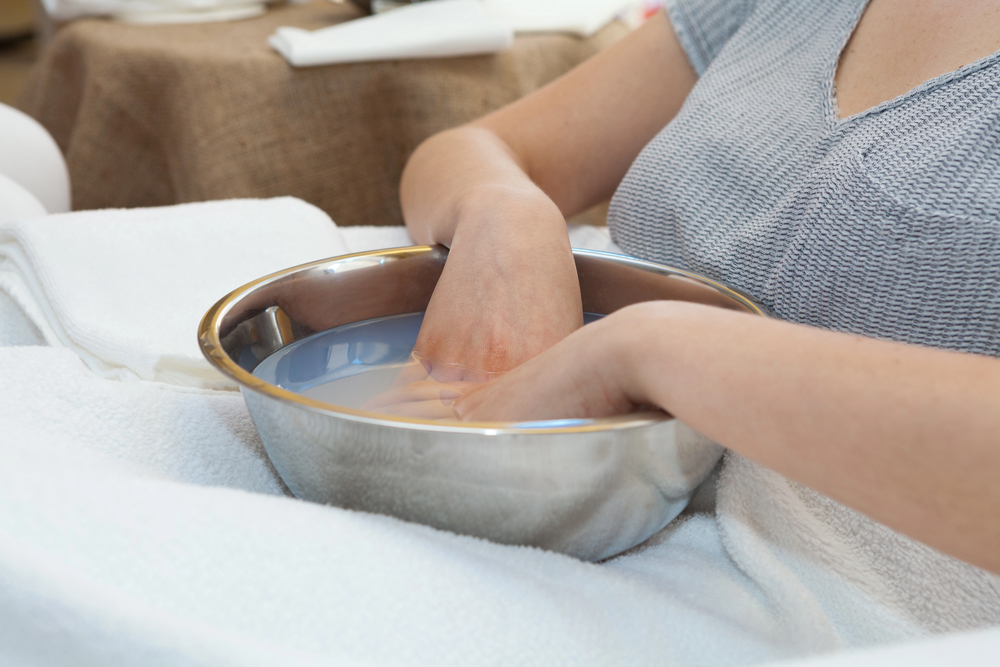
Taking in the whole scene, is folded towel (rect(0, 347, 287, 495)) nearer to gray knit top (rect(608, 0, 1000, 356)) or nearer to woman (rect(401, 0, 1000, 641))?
woman (rect(401, 0, 1000, 641))

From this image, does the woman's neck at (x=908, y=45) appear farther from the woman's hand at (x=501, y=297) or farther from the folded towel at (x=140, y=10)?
the folded towel at (x=140, y=10)

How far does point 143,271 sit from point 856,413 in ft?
1.44

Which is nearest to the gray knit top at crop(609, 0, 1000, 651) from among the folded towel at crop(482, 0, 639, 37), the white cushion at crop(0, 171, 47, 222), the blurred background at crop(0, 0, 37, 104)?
the white cushion at crop(0, 171, 47, 222)

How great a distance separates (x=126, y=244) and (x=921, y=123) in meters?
0.50

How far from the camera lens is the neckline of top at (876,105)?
47cm

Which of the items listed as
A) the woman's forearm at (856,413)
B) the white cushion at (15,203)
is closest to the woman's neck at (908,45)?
the woman's forearm at (856,413)

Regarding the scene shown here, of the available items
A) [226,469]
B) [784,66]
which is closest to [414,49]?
[784,66]

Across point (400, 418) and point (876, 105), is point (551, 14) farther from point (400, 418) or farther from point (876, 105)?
point (400, 418)

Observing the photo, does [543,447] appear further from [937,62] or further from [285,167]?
[285,167]

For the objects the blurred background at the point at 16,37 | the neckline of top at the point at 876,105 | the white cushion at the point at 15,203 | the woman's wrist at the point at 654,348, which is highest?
the neckline of top at the point at 876,105

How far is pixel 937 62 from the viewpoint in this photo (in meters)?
0.51

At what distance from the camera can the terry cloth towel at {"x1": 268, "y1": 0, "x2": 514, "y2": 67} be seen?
3.74ft

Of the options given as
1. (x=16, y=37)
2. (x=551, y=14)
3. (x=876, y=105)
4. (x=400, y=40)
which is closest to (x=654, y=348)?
(x=876, y=105)

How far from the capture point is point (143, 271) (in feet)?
1.71
